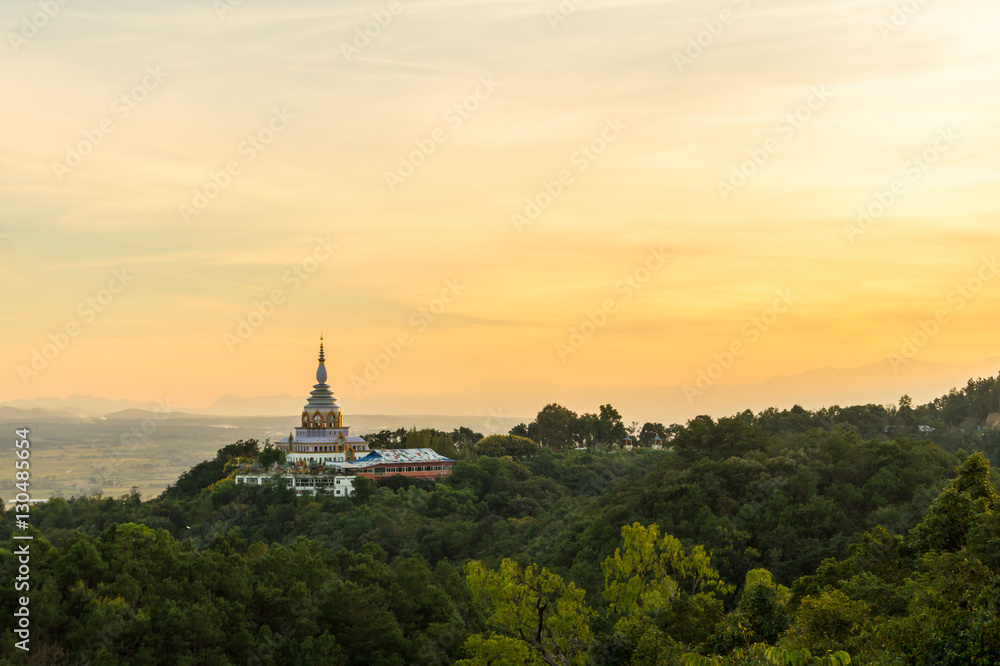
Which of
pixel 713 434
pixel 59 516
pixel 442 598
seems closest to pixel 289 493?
pixel 59 516

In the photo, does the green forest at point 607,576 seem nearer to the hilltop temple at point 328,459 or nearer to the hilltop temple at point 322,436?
the hilltop temple at point 328,459

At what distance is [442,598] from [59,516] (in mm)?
37684

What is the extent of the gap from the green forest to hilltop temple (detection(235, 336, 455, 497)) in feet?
16.4

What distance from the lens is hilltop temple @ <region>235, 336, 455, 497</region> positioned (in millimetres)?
64312

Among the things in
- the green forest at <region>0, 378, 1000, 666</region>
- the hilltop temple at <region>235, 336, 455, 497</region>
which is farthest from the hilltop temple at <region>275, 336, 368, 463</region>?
the green forest at <region>0, 378, 1000, 666</region>

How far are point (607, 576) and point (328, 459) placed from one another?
142ft

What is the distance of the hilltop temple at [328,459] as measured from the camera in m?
64.3

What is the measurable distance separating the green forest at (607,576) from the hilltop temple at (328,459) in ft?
16.4

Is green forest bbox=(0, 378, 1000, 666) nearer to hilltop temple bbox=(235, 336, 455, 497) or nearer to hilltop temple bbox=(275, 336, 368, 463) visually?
hilltop temple bbox=(235, 336, 455, 497)

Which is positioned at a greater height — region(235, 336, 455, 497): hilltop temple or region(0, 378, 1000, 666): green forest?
region(235, 336, 455, 497): hilltop temple

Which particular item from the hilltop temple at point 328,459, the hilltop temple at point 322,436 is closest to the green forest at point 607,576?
the hilltop temple at point 328,459

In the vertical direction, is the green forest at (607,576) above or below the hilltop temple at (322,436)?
below

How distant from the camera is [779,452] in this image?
4809 cm

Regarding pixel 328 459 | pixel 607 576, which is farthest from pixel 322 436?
pixel 607 576
